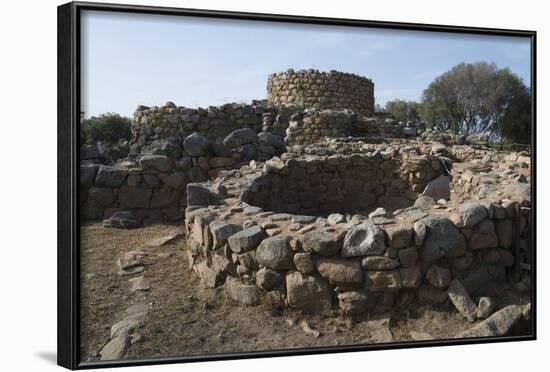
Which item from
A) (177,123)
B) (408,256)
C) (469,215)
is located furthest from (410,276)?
(177,123)

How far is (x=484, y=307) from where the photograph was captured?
15.6 ft

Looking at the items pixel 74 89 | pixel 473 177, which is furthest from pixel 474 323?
pixel 74 89

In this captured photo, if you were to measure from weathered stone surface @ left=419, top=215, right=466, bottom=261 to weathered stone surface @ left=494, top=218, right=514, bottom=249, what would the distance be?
0.56 meters

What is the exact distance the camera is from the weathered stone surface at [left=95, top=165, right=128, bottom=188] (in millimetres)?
7891

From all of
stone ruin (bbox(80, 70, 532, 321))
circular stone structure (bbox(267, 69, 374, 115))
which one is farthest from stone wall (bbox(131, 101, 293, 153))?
circular stone structure (bbox(267, 69, 374, 115))

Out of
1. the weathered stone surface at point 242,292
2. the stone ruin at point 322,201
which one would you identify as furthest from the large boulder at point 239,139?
the weathered stone surface at point 242,292

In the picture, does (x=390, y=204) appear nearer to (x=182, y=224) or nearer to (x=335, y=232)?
(x=182, y=224)

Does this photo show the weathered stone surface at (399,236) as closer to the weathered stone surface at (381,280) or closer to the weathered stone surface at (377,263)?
the weathered stone surface at (377,263)

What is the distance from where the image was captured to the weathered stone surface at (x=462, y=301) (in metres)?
4.72

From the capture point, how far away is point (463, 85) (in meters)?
11.8

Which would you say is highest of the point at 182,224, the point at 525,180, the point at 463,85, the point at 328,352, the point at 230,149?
the point at 463,85

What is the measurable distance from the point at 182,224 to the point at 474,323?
469 cm

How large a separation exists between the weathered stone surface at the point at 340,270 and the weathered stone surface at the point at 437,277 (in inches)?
28.0

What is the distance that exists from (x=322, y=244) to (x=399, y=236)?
0.72 meters
